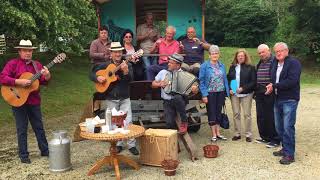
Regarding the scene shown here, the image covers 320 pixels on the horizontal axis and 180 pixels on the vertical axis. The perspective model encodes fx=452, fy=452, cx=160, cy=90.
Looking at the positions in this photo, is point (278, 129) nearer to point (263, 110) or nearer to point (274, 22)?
point (263, 110)

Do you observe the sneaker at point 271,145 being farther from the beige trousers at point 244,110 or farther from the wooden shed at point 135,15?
the wooden shed at point 135,15

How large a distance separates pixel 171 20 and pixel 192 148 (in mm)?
3973

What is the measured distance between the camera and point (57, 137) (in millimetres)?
7254

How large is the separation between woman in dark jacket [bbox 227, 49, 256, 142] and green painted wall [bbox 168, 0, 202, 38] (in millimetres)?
1747

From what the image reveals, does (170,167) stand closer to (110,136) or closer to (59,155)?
(110,136)

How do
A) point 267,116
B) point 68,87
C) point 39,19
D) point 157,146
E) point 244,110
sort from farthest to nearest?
point 68,87 → point 39,19 → point 244,110 → point 267,116 → point 157,146

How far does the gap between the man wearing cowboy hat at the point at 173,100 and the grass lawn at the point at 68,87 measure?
5.76 m

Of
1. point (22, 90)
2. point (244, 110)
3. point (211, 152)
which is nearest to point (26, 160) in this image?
point (22, 90)

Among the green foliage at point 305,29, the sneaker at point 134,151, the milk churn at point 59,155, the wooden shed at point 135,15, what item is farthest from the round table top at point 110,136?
the green foliage at point 305,29

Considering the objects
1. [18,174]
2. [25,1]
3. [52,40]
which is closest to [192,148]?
[18,174]

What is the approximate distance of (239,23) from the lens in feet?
124

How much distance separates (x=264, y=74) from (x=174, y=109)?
1.84 meters

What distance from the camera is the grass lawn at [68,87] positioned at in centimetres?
1349

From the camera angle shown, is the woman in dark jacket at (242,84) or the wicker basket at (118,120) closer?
the wicker basket at (118,120)
